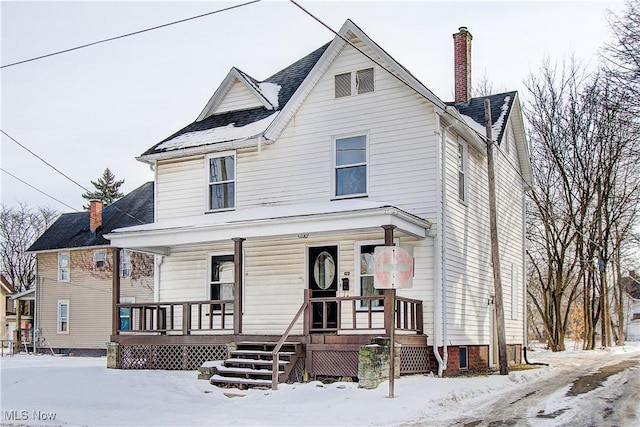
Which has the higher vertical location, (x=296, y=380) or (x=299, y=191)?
(x=299, y=191)

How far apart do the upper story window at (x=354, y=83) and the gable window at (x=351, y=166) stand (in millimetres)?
1186

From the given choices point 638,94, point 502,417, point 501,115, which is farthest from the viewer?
point 501,115

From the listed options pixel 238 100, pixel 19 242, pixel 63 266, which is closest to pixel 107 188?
pixel 19 242

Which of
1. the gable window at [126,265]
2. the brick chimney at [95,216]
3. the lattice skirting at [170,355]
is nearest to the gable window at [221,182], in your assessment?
the lattice skirting at [170,355]

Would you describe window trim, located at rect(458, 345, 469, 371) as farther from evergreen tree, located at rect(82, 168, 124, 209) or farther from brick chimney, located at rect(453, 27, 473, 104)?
evergreen tree, located at rect(82, 168, 124, 209)

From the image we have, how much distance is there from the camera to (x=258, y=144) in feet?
62.8

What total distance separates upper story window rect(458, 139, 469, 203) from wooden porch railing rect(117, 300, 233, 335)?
6.58 meters

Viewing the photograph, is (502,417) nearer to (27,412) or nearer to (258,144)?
(27,412)

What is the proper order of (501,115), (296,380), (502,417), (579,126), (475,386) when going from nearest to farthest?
(502,417)
(475,386)
(296,380)
(501,115)
(579,126)

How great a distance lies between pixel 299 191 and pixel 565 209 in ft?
74.4

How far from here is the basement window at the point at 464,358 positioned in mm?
18766

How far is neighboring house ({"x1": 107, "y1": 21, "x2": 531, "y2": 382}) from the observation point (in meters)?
16.9

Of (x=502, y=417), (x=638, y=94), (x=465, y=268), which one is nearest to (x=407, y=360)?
(x=465, y=268)

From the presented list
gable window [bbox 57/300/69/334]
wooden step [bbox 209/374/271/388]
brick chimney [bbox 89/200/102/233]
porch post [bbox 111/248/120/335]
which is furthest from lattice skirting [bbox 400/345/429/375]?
gable window [bbox 57/300/69/334]
